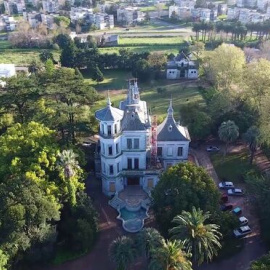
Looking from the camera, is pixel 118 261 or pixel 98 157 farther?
pixel 98 157

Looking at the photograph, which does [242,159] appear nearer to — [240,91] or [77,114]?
[240,91]

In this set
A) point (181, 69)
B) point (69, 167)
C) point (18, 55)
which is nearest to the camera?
point (69, 167)

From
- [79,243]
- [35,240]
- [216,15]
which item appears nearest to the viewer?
[35,240]

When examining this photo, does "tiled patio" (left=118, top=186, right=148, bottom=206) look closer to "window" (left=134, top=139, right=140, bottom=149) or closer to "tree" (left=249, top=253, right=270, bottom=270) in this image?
"window" (left=134, top=139, right=140, bottom=149)

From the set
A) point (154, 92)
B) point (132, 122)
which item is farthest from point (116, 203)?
point (154, 92)

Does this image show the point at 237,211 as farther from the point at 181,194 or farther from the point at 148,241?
the point at 148,241

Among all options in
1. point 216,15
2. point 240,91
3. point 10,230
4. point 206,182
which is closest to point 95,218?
point 10,230

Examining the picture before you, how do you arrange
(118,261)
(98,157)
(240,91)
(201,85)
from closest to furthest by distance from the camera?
(118,261) → (98,157) → (240,91) → (201,85)

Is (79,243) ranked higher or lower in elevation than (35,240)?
lower
